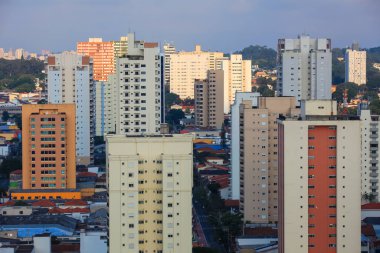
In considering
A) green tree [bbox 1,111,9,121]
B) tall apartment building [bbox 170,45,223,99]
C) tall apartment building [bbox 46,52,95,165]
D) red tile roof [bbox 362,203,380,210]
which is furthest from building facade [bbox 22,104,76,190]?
tall apartment building [bbox 170,45,223,99]

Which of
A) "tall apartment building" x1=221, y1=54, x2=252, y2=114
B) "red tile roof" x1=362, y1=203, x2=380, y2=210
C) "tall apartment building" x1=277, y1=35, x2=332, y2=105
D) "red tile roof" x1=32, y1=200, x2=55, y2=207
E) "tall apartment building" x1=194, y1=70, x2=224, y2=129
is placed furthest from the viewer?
"tall apartment building" x1=221, y1=54, x2=252, y2=114

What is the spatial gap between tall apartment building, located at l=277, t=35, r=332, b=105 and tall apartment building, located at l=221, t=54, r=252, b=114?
12167mm

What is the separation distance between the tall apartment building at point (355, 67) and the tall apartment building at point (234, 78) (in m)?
7.23

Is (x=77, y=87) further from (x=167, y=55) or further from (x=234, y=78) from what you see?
(x=167, y=55)

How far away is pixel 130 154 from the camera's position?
11070 mm

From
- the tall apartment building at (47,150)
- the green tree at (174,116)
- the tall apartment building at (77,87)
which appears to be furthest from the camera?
the green tree at (174,116)

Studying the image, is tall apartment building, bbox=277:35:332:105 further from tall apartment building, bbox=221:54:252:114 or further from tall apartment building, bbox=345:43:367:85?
tall apartment building, bbox=345:43:367:85

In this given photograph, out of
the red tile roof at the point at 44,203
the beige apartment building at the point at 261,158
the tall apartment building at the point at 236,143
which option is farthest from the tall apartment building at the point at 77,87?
the beige apartment building at the point at 261,158

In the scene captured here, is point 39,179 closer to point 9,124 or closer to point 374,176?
point 374,176

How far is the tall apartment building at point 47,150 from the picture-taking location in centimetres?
1808

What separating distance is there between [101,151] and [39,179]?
6986 millimetres

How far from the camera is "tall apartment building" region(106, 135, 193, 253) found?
1099 centimetres

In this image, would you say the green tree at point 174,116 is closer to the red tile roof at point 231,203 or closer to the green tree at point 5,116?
the green tree at point 5,116

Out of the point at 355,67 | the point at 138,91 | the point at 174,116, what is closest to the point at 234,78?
the point at 174,116
